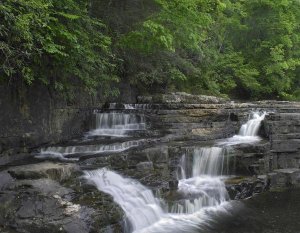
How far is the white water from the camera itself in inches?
296

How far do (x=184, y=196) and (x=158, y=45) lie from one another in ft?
21.1

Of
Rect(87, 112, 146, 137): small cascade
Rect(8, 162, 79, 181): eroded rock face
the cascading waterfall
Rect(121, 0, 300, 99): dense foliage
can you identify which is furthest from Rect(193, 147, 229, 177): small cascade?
Rect(121, 0, 300, 99): dense foliage

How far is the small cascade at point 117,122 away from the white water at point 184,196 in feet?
11.2

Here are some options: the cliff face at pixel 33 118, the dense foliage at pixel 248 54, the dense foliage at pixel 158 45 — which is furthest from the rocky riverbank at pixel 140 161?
the dense foliage at pixel 248 54

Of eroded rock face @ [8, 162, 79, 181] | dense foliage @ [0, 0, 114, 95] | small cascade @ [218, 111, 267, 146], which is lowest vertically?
eroded rock face @ [8, 162, 79, 181]

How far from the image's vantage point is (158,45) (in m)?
13.1

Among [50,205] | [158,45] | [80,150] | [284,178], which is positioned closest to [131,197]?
[50,205]

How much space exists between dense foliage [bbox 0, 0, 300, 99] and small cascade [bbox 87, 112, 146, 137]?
48.3 inches

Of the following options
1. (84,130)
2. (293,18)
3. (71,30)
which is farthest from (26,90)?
(293,18)

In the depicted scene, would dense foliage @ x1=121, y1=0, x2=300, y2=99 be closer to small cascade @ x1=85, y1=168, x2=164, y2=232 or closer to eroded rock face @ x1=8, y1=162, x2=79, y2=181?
small cascade @ x1=85, y1=168, x2=164, y2=232

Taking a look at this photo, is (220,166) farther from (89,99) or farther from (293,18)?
(293,18)

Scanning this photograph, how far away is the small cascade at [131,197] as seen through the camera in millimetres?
7395

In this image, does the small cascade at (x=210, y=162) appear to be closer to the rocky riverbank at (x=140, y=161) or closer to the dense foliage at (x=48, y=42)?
the rocky riverbank at (x=140, y=161)

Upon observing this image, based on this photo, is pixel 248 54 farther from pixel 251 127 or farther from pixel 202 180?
pixel 202 180
